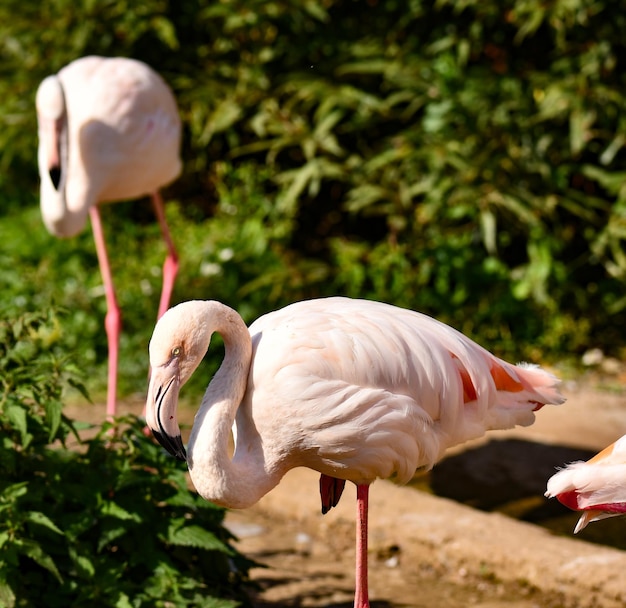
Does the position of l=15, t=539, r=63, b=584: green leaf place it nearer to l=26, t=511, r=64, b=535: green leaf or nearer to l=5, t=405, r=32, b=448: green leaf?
l=26, t=511, r=64, b=535: green leaf

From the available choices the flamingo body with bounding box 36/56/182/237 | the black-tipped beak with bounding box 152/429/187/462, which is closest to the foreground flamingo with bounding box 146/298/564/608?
the black-tipped beak with bounding box 152/429/187/462

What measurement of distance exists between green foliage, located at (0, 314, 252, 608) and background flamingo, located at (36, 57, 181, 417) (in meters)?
1.57

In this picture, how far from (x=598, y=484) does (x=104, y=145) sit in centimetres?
349

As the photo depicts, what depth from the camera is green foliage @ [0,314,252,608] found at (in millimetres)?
2881

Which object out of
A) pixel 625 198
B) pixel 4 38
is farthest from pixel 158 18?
pixel 625 198

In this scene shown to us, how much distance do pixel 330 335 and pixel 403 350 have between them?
0.69 ft

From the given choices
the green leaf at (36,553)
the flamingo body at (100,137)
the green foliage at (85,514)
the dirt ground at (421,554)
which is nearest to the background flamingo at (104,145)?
the flamingo body at (100,137)

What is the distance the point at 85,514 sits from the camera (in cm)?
300

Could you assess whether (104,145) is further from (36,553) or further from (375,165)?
(36,553)

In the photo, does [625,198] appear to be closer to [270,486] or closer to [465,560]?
[465,560]

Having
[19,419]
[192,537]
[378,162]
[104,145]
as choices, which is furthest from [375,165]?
[19,419]

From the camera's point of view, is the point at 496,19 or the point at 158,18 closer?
the point at 496,19

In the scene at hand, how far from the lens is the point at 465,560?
369cm

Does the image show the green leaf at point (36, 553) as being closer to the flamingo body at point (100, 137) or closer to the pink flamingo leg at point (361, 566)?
the pink flamingo leg at point (361, 566)
